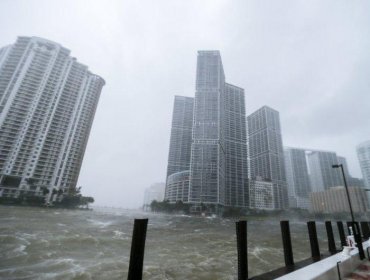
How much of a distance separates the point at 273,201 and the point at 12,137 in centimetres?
19727

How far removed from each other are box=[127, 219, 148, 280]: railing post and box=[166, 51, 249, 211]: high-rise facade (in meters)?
123

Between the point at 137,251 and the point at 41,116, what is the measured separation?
141 metres

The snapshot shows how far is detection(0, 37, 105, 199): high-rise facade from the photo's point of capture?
10106cm

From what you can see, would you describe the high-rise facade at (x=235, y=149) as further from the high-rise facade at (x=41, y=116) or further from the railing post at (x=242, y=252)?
the railing post at (x=242, y=252)

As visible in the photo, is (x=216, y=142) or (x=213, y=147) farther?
(x=216, y=142)

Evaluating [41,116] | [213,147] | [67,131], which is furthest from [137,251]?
[41,116]

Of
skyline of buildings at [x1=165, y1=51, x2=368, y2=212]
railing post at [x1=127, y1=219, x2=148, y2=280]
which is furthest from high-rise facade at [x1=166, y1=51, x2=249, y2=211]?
railing post at [x1=127, y1=219, x2=148, y2=280]

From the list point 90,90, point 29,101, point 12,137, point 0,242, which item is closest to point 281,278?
point 0,242

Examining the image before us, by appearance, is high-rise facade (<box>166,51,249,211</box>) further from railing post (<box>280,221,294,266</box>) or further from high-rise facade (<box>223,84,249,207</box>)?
railing post (<box>280,221,294,266</box>)

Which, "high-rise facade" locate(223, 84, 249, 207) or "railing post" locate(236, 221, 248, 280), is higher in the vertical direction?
"high-rise facade" locate(223, 84, 249, 207)

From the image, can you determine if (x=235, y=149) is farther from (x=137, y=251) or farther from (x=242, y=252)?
(x=137, y=251)

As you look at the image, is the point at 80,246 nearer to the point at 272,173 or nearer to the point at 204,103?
the point at 204,103

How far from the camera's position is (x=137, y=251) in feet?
14.2

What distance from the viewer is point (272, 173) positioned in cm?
18962
